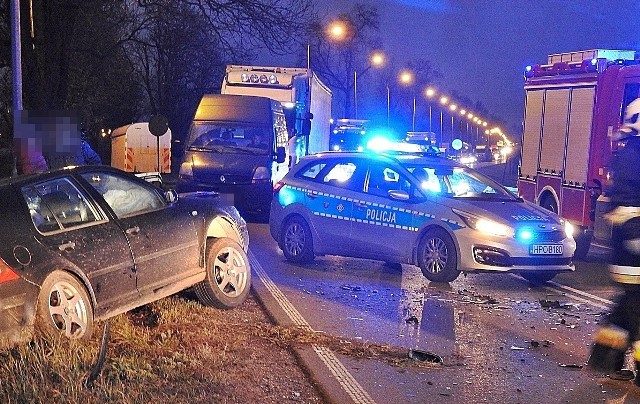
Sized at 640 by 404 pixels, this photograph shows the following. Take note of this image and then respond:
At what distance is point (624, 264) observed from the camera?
475 cm

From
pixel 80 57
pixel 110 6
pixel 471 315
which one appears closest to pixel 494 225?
pixel 471 315

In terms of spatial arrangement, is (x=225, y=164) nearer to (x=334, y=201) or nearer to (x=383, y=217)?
(x=334, y=201)

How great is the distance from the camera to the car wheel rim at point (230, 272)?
7559mm

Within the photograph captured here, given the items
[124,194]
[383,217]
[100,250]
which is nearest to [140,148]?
[383,217]

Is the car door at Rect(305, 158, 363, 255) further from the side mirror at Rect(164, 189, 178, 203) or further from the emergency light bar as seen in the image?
the emergency light bar

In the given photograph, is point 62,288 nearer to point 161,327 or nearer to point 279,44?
point 161,327

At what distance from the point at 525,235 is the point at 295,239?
3.26 meters

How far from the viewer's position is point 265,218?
16.7 metres

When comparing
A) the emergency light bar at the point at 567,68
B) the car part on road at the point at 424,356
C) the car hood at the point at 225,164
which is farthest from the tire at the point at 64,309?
the car hood at the point at 225,164

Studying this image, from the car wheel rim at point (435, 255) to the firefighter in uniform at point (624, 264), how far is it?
14.8ft

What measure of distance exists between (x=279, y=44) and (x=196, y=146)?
10.0 ft

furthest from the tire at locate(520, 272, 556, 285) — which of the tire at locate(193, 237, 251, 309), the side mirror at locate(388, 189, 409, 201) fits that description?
the tire at locate(193, 237, 251, 309)

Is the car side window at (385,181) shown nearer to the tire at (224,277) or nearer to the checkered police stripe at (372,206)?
the checkered police stripe at (372,206)

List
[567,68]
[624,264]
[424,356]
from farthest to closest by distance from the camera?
[567,68], [424,356], [624,264]
